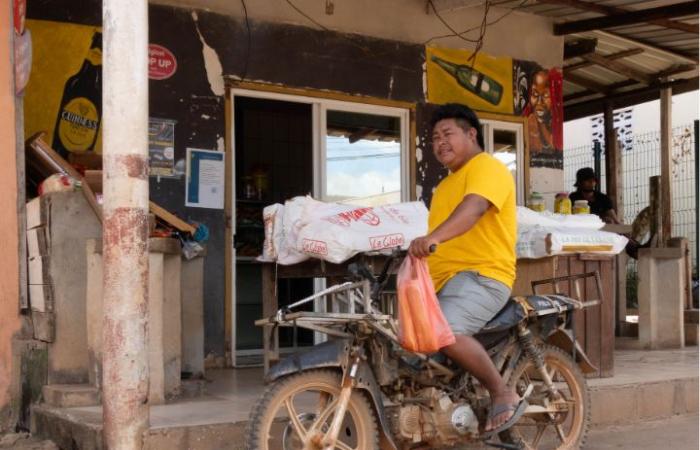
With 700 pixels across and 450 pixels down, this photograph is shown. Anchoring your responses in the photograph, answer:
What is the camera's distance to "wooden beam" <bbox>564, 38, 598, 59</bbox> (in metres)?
10.7

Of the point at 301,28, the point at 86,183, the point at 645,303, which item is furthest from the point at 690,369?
the point at 86,183

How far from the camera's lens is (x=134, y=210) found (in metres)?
4.55

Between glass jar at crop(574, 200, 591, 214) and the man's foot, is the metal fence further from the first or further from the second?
the man's foot

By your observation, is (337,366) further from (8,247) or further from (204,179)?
(204,179)

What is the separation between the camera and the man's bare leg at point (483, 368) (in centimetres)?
439

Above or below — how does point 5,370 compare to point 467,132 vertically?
below

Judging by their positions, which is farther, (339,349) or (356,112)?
(356,112)

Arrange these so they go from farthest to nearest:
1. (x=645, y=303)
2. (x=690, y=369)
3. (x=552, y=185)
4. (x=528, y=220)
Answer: (x=552, y=185) < (x=645, y=303) < (x=690, y=369) < (x=528, y=220)

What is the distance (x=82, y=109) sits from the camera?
7320 millimetres

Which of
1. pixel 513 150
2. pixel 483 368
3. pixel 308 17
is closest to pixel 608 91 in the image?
pixel 513 150

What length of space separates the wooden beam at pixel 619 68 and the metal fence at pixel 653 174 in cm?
272

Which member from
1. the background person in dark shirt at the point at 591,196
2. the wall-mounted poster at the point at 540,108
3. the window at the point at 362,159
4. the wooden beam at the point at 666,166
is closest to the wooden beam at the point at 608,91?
the wooden beam at the point at 666,166

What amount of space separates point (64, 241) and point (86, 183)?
409 mm

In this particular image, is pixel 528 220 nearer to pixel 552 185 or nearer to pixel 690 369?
pixel 690 369
